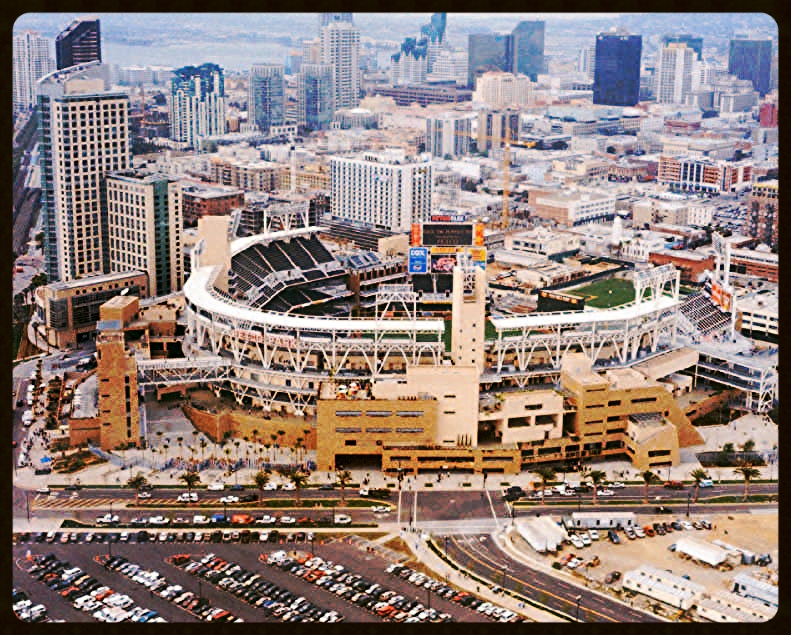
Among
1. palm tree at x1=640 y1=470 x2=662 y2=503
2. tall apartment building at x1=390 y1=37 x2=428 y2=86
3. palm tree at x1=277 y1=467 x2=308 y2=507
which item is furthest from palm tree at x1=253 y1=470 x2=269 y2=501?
tall apartment building at x1=390 y1=37 x2=428 y2=86

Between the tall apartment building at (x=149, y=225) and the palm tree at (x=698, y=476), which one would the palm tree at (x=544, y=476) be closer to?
the palm tree at (x=698, y=476)

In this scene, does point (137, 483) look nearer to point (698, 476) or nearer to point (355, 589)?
point (355, 589)

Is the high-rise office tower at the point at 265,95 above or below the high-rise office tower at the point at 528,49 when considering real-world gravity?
below

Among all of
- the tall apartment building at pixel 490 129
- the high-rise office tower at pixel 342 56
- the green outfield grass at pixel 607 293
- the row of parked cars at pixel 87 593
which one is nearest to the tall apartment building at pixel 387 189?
the green outfield grass at pixel 607 293

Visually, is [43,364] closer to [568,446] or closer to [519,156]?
[568,446]

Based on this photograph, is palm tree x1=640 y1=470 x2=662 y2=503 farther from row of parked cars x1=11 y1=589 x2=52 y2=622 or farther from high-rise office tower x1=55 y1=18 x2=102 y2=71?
high-rise office tower x1=55 y1=18 x2=102 y2=71

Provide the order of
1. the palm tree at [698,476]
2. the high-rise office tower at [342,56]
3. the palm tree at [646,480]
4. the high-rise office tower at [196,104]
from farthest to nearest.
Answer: the high-rise office tower at [342,56] < the high-rise office tower at [196,104] < the palm tree at [698,476] < the palm tree at [646,480]
